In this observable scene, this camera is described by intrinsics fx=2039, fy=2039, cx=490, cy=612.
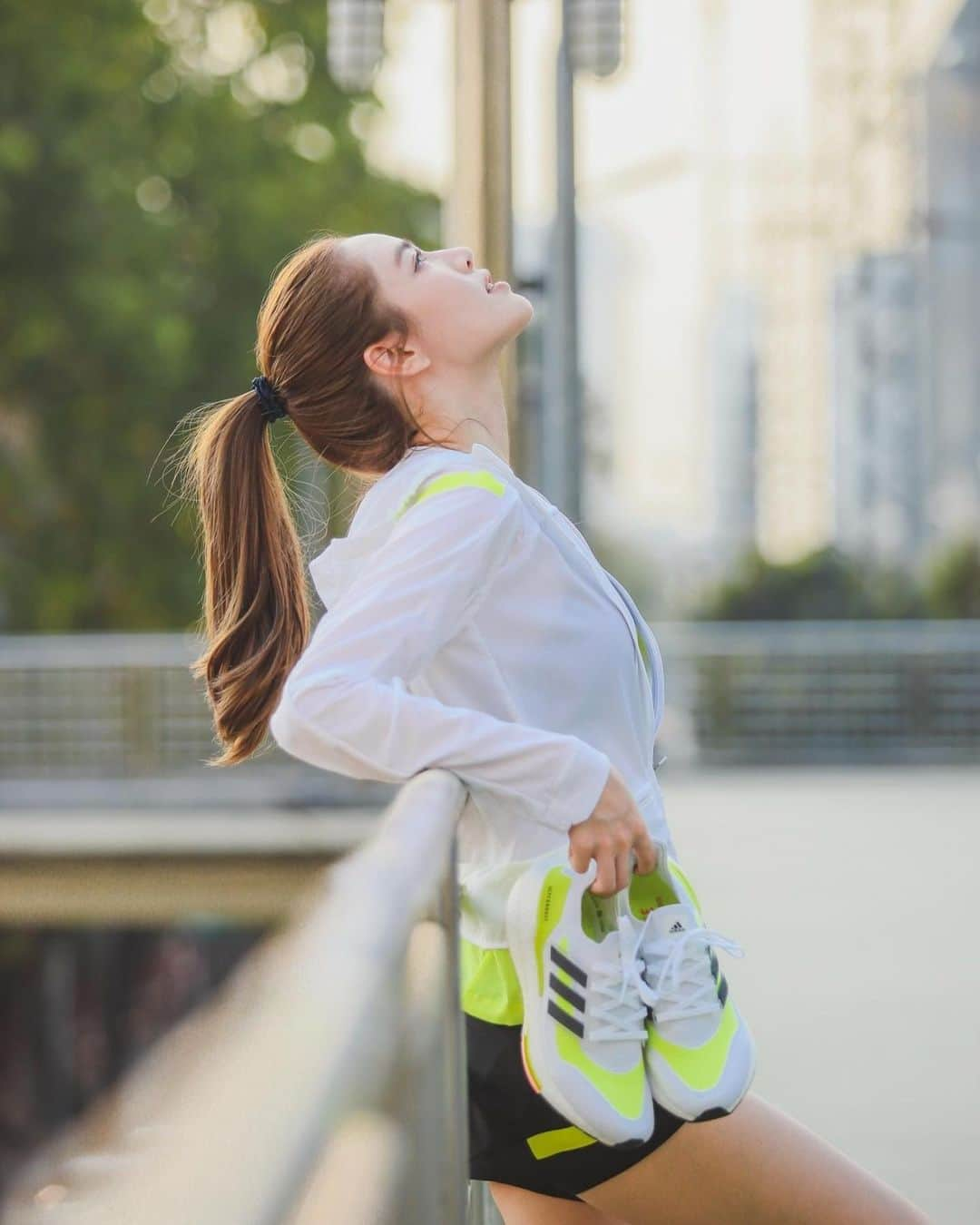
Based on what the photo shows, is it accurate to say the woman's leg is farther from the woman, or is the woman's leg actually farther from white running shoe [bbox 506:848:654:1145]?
white running shoe [bbox 506:848:654:1145]

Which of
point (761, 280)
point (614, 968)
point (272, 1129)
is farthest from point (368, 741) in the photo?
point (761, 280)

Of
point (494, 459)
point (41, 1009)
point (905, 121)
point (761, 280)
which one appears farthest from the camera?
point (761, 280)

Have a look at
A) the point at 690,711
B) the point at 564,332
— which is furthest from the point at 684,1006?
the point at 690,711

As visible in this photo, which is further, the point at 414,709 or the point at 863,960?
the point at 863,960

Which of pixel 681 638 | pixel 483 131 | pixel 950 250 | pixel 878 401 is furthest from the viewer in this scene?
pixel 878 401

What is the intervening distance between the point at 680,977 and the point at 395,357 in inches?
21.6

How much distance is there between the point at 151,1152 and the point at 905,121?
21.3 m

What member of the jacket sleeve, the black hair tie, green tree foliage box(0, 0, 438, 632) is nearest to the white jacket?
the jacket sleeve

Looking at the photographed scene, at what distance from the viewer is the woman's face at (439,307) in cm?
165

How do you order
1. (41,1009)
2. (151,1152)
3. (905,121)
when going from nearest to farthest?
(151,1152), (41,1009), (905,121)

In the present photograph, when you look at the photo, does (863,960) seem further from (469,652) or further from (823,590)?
(823,590)

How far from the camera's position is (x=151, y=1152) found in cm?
39

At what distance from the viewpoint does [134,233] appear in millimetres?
16578

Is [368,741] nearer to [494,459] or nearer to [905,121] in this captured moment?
[494,459]
